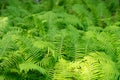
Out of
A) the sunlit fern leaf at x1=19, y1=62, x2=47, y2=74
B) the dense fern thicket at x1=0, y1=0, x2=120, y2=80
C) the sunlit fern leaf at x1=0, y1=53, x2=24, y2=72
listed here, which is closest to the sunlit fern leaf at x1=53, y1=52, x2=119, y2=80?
the dense fern thicket at x1=0, y1=0, x2=120, y2=80

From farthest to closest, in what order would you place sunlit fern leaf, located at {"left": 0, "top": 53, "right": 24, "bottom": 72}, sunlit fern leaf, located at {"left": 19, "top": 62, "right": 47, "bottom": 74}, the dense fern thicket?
sunlit fern leaf, located at {"left": 0, "top": 53, "right": 24, "bottom": 72}, the dense fern thicket, sunlit fern leaf, located at {"left": 19, "top": 62, "right": 47, "bottom": 74}

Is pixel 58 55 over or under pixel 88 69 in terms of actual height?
over

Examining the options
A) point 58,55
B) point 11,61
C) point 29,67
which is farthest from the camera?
point 58,55

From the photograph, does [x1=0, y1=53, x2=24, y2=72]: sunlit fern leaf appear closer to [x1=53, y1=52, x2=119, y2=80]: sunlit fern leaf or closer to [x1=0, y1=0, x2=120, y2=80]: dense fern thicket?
[x1=0, y1=0, x2=120, y2=80]: dense fern thicket

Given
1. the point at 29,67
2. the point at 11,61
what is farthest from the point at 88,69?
the point at 11,61

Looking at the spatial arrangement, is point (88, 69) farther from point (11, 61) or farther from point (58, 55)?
point (11, 61)

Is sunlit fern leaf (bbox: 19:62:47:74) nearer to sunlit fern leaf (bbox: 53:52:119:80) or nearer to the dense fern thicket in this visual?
the dense fern thicket

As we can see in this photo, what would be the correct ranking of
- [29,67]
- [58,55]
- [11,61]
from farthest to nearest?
[58,55] → [11,61] → [29,67]

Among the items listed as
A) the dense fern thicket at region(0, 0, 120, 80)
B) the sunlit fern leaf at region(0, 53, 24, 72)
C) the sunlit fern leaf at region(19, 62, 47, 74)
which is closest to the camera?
the sunlit fern leaf at region(19, 62, 47, 74)

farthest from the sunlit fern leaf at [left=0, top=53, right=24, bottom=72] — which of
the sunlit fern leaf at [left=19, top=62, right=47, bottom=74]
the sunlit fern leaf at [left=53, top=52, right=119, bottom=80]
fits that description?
the sunlit fern leaf at [left=53, top=52, right=119, bottom=80]

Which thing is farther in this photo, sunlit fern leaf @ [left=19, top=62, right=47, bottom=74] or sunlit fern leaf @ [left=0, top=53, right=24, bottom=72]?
sunlit fern leaf @ [left=0, top=53, right=24, bottom=72]

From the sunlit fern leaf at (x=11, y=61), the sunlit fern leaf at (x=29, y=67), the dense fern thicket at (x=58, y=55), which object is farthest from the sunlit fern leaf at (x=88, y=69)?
the sunlit fern leaf at (x=11, y=61)

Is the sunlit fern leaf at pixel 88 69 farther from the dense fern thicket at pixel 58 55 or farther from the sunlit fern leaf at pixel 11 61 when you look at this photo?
the sunlit fern leaf at pixel 11 61

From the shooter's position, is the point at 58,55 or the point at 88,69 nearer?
the point at 88,69
